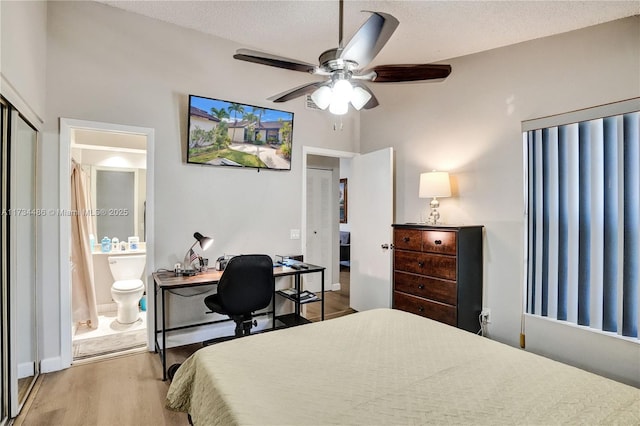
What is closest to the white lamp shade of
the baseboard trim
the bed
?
the bed

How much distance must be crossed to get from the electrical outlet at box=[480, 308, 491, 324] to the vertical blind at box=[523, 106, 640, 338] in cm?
38

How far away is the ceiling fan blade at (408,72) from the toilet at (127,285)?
3.14m

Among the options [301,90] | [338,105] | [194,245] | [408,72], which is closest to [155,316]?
[194,245]

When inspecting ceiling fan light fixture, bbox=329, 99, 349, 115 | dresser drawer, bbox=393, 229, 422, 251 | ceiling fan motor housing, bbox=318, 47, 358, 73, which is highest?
ceiling fan motor housing, bbox=318, 47, 358, 73

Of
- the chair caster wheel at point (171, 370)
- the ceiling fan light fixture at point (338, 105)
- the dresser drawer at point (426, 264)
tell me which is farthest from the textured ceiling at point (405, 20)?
the chair caster wheel at point (171, 370)

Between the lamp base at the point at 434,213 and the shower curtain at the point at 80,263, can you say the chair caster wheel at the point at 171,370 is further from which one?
the lamp base at the point at 434,213

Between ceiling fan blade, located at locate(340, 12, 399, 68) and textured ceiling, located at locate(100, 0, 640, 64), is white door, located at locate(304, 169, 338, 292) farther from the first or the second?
ceiling fan blade, located at locate(340, 12, 399, 68)

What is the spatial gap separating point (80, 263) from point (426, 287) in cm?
364

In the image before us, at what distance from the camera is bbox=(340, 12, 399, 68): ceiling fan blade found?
5.20ft

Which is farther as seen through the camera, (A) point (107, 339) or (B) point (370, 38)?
(A) point (107, 339)

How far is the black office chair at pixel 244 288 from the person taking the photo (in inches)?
108

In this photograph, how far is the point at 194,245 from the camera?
3350 millimetres

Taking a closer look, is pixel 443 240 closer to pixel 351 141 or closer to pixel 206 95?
Result: pixel 351 141

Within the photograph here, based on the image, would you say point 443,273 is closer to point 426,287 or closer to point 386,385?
point 426,287
